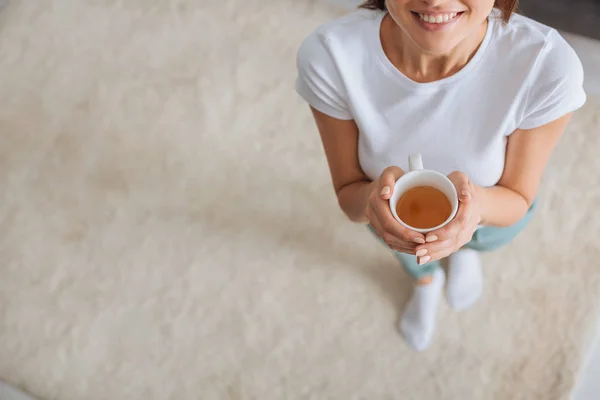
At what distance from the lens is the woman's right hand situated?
0.79 m

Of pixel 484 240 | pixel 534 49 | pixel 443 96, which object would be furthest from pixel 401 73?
pixel 484 240

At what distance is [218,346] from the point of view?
145cm

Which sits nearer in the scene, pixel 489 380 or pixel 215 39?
pixel 489 380

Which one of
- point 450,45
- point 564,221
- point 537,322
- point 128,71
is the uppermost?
point 450,45

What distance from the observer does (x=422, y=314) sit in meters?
1.37

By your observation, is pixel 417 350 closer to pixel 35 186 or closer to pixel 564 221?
pixel 564 221

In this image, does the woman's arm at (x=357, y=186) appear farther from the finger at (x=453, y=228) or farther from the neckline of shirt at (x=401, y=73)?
the neckline of shirt at (x=401, y=73)

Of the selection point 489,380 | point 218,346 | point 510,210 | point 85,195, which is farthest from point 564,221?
point 85,195

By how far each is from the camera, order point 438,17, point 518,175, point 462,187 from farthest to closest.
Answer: point 518,175 < point 462,187 < point 438,17

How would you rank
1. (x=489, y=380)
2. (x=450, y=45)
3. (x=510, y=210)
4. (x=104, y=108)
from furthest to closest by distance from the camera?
(x=104, y=108), (x=489, y=380), (x=510, y=210), (x=450, y=45)

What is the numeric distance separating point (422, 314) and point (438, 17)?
32.6 inches

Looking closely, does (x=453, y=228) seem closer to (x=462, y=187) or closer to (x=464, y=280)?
(x=462, y=187)

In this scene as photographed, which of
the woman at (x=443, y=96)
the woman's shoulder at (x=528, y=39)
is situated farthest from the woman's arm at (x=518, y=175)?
the woman's shoulder at (x=528, y=39)

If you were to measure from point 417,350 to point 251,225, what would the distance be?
19.3 inches
